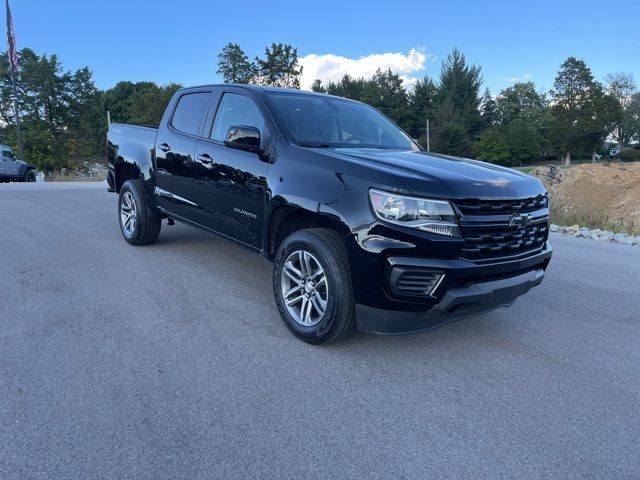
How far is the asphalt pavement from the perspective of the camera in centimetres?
230

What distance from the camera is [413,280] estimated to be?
9.80 feet

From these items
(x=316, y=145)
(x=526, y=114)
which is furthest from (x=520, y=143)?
(x=316, y=145)

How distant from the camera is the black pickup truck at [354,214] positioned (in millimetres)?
3016

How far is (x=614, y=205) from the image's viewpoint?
16391 mm

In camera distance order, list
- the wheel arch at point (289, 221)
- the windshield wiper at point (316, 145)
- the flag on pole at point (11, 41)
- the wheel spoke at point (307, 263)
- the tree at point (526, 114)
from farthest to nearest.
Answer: the tree at point (526, 114) < the flag on pole at point (11, 41) < the windshield wiper at point (316, 145) < the wheel spoke at point (307, 263) < the wheel arch at point (289, 221)

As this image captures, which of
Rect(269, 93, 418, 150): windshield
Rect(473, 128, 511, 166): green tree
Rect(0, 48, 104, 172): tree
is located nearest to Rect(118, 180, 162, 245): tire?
Rect(269, 93, 418, 150): windshield

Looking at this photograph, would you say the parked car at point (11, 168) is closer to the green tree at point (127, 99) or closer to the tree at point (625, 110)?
the green tree at point (127, 99)

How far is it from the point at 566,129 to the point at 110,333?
7298cm

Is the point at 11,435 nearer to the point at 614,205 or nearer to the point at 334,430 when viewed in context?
the point at 334,430

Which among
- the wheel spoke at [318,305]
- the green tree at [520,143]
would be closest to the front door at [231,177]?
the wheel spoke at [318,305]

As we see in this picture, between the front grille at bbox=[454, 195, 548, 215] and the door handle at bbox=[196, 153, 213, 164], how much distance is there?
8.28 feet

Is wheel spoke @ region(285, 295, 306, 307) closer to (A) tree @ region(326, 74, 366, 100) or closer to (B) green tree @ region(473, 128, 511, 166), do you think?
(B) green tree @ region(473, 128, 511, 166)

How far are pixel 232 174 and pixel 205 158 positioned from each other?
567 millimetres

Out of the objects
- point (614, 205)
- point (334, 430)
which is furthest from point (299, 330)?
point (614, 205)
